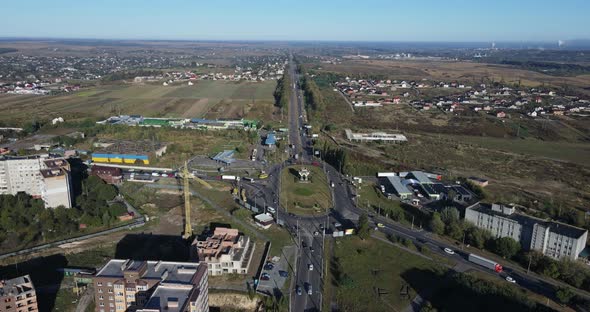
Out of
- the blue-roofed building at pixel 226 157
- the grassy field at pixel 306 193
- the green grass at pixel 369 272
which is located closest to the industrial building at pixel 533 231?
the green grass at pixel 369 272

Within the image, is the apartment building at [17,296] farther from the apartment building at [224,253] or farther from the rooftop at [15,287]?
the apartment building at [224,253]

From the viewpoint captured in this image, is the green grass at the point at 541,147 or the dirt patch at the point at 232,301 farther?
the green grass at the point at 541,147

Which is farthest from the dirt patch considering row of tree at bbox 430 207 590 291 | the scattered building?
the scattered building

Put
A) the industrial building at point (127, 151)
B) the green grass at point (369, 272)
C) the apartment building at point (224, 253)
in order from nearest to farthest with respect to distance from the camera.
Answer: the green grass at point (369, 272) → the apartment building at point (224, 253) → the industrial building at point (127, 151)

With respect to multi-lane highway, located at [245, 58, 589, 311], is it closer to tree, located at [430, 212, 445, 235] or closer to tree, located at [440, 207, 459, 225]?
tree, located at [430, 212, 445, 235]

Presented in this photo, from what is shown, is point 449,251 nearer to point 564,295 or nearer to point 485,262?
point 485,262

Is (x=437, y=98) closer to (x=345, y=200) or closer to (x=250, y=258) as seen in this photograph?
(x=345, y=200)
